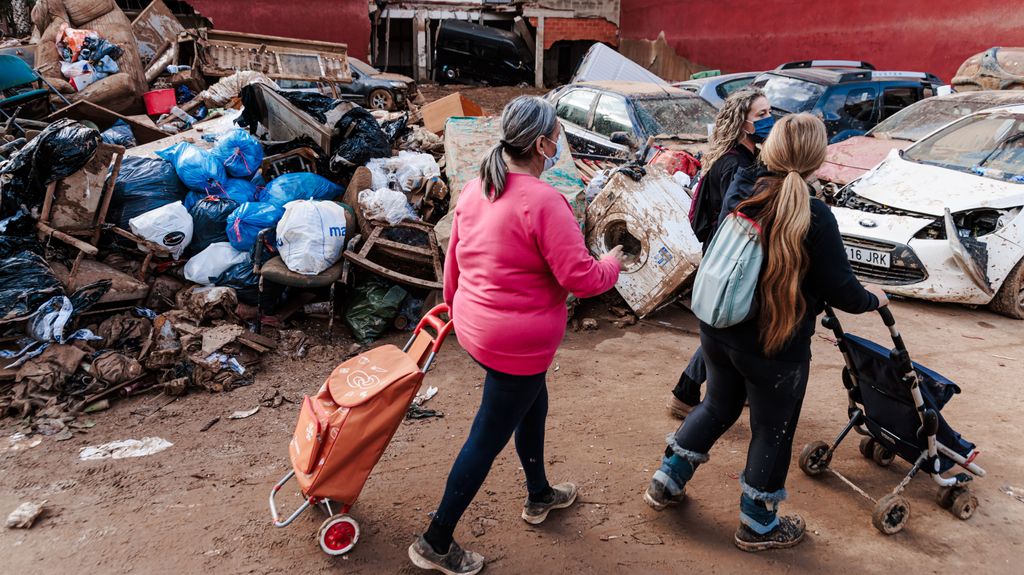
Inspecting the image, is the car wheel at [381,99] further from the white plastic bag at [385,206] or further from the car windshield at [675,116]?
the white plastic bag at [385,206]

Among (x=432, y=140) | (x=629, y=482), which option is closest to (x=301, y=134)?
(x=432, y=140)

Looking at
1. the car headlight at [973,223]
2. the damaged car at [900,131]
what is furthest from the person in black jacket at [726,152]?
the damaged car at [900,131]

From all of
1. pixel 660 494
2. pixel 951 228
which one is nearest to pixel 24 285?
pixel 660 494

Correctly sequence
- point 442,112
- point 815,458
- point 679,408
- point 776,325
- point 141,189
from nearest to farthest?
point 776,325 < point 815,458 < point 679,408 < point 141,189 < point 442,112

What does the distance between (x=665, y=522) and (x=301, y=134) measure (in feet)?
17.0

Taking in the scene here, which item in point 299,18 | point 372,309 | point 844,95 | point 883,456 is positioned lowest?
point 372,309

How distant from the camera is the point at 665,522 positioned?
300 cm

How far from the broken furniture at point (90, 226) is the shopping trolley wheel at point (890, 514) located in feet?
16.1

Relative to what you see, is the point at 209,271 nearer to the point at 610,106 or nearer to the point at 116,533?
the point at 116,533

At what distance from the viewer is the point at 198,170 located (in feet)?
18.5

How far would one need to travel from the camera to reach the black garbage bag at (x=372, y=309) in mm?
5156

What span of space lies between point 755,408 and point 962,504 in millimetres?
1224

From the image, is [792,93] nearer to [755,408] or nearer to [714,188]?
[714,188]

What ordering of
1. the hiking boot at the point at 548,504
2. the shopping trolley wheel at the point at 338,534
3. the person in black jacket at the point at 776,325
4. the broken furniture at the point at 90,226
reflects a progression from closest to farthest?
the person in black jacket at the point at 776,325 < the shopping trolley wheel at the point at 338,534 < the hiking boot at the point at 548,504 < the broken furniture at the point at 90,226
